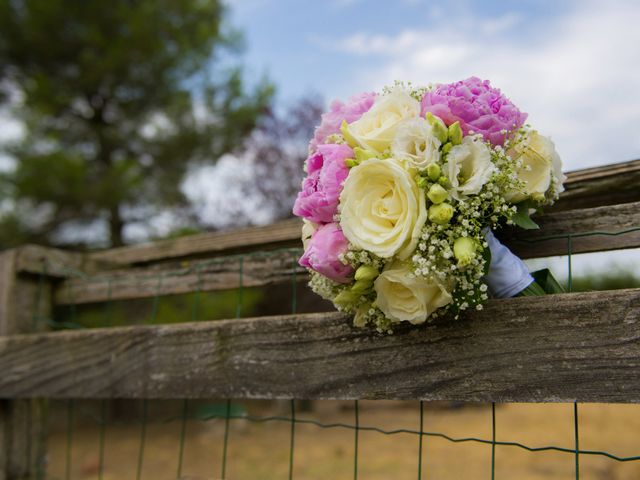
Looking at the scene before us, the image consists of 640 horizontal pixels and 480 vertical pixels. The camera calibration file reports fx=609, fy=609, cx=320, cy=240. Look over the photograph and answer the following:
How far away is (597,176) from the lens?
4.77 feet

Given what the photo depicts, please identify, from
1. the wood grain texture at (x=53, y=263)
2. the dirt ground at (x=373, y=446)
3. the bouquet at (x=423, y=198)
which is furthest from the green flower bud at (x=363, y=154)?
the dirt ground at (x=373, y=446)

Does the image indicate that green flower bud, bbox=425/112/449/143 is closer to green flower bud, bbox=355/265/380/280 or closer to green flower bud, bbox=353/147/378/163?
green flower bud, bbox=353/147/378/163

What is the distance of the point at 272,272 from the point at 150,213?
896cm

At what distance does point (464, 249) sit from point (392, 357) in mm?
365

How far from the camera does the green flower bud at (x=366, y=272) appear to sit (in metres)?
1.14

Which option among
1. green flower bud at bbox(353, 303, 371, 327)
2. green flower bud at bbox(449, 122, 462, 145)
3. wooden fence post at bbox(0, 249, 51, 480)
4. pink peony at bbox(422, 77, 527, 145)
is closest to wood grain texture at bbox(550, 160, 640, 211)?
pink peony at bbox(422, 77, 527, 145)

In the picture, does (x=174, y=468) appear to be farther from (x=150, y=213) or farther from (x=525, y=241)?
(x=525, y=241)

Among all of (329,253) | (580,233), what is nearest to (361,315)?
(329,253)

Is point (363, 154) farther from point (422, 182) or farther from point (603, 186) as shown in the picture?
point (603, 186)

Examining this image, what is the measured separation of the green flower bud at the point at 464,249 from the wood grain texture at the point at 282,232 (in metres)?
0.53

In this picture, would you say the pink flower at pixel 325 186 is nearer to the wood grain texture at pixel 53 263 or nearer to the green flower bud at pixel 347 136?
the green flower bud at pixel 347 136

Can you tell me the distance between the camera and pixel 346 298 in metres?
1.23

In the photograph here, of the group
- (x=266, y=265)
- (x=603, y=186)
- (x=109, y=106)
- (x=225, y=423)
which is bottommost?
(x=225, y=423)

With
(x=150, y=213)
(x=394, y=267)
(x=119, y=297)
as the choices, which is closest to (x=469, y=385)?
(x=394, y=267)
